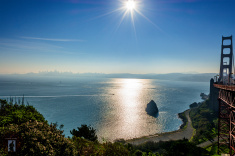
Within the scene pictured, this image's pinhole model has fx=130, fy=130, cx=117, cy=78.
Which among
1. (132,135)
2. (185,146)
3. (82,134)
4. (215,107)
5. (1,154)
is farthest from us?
(215,107)

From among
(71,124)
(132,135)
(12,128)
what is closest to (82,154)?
(12,128)

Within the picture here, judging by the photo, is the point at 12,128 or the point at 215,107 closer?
the point at 12,128

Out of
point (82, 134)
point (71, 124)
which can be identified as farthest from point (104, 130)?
point (82, 134)

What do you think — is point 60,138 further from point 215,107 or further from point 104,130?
point 215,107

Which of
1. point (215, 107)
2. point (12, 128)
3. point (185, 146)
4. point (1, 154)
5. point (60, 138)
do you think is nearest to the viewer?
point (1, 154)

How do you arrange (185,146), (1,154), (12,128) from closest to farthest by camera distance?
1. (1,154)
2. (12,128)
3. (185,146)

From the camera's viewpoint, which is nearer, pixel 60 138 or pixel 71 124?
pixel 60 138

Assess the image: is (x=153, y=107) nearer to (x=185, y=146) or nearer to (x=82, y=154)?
(x=185, y=146)

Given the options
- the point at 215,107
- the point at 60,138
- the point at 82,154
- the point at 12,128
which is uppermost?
the point at 12,128

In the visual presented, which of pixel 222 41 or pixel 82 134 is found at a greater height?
pixel 222 41
